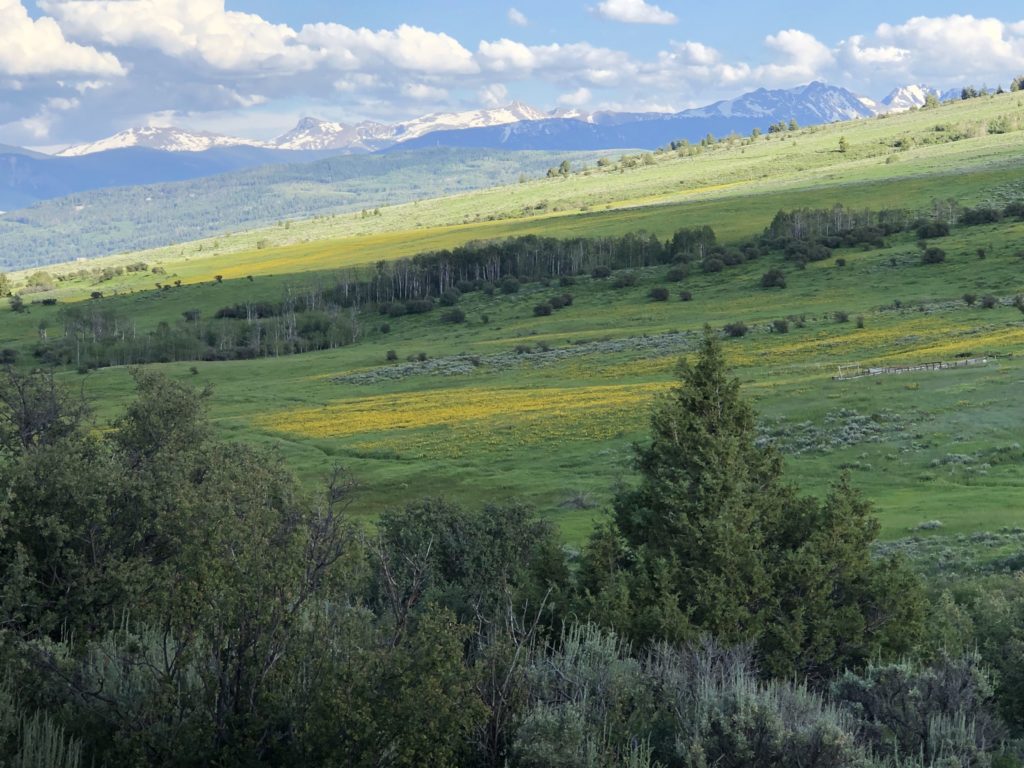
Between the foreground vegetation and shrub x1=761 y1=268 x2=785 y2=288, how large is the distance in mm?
83148

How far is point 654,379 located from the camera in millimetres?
66625

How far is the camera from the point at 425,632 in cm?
993

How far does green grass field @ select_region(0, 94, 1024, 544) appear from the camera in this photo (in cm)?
3900

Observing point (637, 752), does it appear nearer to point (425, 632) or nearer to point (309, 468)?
point (425, 632)

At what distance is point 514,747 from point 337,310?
408 ft

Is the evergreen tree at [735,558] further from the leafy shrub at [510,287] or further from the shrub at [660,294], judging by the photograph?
the leafy shrub at [510,287]

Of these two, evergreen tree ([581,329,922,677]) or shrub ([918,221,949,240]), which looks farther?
shrub ([918,221,949,240])

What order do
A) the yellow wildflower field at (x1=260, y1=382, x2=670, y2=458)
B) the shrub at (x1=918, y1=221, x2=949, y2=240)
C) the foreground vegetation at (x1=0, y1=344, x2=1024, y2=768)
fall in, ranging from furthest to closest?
the shrub at (x1=918, y1=221, x2=949, y2=240) < the yellow wildflower field at (x1=260, y1=382, x2=670, y2=458) < the foreground vegetation at (x1=0, y1=344, x2=1024, y2=768)

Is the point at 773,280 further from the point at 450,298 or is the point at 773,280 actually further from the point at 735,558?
the point at 735,558

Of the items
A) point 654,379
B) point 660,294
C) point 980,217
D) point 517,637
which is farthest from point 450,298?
point 517,637

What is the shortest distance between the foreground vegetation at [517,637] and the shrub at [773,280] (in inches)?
3274

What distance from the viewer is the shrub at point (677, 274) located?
116 m

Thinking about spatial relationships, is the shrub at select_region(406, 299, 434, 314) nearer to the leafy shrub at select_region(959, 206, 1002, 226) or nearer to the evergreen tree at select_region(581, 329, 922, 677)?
the leafy shrub at select_region(959, 206, 1002, 226)

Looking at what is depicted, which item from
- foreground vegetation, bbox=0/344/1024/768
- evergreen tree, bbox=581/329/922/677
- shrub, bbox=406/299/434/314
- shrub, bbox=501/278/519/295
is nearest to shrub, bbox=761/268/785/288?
shrub, bbox=501/278/519/295
